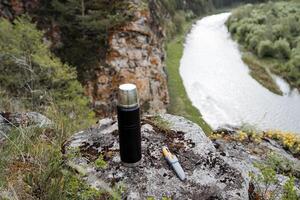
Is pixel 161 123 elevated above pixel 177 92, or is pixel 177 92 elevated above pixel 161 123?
pixel 161 123

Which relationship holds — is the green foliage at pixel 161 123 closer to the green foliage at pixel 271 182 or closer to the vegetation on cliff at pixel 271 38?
the green foliage at pixel 271 182

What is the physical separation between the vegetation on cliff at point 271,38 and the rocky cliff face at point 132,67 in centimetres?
1110

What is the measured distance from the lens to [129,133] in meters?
3.25

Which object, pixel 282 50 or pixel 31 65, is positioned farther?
pixel 282 50

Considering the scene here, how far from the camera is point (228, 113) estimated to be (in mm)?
22516

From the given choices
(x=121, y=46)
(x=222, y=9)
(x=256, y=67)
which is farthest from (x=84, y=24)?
(x=222, y=9)

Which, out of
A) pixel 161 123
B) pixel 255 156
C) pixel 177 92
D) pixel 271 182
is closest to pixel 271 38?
pixel 177 92

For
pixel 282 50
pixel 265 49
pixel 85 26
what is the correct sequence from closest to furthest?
1. pixel 85 26
2. pixel 282 50
3. pixel 265 49

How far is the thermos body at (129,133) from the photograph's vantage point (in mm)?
3207

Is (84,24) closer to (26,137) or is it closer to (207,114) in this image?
(207,114)

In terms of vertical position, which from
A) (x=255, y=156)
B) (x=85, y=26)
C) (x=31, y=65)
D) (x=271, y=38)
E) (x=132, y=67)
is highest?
(x=255, y=156)

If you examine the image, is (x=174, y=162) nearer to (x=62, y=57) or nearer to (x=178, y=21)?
(x=62, y=57)

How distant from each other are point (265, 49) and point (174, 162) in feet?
107

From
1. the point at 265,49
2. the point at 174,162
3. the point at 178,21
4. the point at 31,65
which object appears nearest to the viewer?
the point at 174,162
